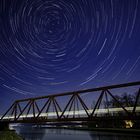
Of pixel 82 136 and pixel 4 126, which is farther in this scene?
pixel 82 136

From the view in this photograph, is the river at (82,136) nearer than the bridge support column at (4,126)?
Yes

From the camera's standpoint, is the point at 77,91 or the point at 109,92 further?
the point at 77,91

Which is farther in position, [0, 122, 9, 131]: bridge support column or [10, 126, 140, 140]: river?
[0, 122, 9, 131]: bridge support column

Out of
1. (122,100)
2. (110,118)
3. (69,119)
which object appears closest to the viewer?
(110,118)

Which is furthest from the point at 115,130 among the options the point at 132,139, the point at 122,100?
the point at 122,100

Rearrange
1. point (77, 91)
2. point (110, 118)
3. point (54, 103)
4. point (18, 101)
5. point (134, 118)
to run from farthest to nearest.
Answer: point (18, 101) → point (54, 103) → point (77, 91) → point (110, 118) → point (134, 118)

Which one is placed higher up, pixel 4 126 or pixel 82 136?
pixel 4 126

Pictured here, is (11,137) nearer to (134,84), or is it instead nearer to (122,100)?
(134,84)

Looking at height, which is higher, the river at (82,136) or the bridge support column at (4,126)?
the bridge support column at (4,126)

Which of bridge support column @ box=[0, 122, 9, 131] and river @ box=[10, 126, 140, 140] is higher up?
bridge support column @ box=[0, 122, 9, 131]

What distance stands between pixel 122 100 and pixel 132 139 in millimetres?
40870

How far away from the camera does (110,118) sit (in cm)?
2636

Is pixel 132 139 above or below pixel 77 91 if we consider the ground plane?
below

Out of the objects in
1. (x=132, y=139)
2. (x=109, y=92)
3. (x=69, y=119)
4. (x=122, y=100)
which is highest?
(x=122, y=100)
